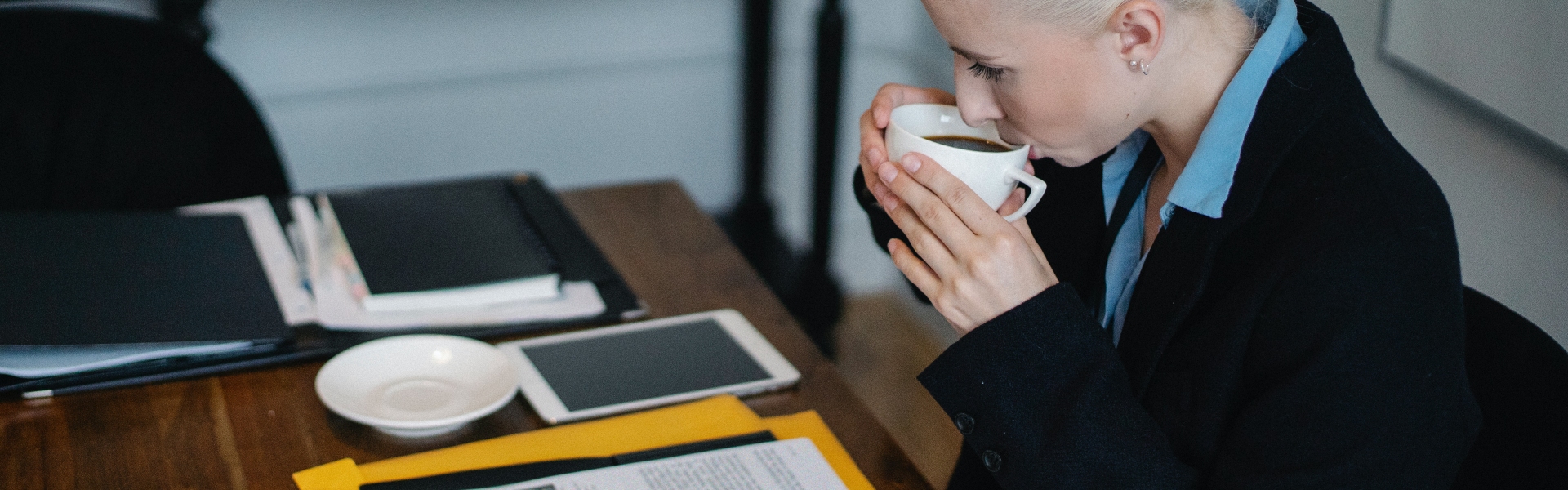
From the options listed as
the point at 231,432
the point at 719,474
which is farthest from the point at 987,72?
the point at 231,432

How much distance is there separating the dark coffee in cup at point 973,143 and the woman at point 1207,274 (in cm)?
4

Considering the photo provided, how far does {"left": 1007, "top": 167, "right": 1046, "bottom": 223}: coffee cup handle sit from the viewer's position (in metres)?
0.83

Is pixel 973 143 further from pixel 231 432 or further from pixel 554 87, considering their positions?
pixel 554 87

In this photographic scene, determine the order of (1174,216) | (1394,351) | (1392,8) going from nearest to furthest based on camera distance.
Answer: (1394,351) → (1174,216) → (1392,8)

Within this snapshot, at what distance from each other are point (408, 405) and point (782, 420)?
290mm

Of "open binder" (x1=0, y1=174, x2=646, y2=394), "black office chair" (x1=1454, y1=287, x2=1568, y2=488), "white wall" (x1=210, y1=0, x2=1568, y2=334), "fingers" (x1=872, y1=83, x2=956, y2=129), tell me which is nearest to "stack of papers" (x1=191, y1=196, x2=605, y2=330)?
"open binder" (x1=0, y1=174, x2=646, y2=394)

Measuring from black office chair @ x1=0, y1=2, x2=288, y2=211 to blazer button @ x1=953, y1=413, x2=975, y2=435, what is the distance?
1074 millimetres

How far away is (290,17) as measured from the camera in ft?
7.36

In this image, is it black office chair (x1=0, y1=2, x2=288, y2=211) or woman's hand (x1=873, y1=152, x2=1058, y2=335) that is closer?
woman's hand (x1=873, y1=152, x2=1058, y2=335)

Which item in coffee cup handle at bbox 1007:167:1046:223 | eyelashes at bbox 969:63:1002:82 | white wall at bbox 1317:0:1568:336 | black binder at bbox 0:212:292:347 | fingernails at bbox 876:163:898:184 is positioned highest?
black binder at bbox 0:212:292:347

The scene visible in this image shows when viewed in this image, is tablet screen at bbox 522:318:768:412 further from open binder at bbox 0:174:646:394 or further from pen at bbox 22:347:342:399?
pen at bbox 22:347:342:399

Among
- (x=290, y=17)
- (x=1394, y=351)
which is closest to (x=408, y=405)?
(x=1394, y=351)

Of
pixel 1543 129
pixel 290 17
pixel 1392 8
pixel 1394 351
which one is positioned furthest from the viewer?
pixel 290 17

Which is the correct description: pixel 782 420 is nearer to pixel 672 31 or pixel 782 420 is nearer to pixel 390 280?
pixel 390 280
